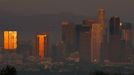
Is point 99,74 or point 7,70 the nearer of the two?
point 7,70

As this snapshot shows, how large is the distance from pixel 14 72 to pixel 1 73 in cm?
172

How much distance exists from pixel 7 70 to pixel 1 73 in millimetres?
1028

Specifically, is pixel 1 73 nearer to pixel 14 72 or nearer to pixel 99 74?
pixel 14 72

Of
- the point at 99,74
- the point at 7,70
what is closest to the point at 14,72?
the point at 7,70

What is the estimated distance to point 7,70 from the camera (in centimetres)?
5791

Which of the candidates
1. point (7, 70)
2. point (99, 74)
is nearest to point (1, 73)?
point (7, 70)

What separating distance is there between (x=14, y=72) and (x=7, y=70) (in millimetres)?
772

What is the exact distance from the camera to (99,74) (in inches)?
3509

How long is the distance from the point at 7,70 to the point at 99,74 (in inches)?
1287

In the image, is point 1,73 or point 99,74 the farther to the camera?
point 99,74

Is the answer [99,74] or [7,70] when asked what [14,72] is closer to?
[7,70]

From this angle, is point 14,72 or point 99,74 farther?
point 99,74

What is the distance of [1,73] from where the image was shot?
5869cm

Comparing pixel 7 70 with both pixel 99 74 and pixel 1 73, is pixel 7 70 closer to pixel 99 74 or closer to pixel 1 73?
pixel 1 73
